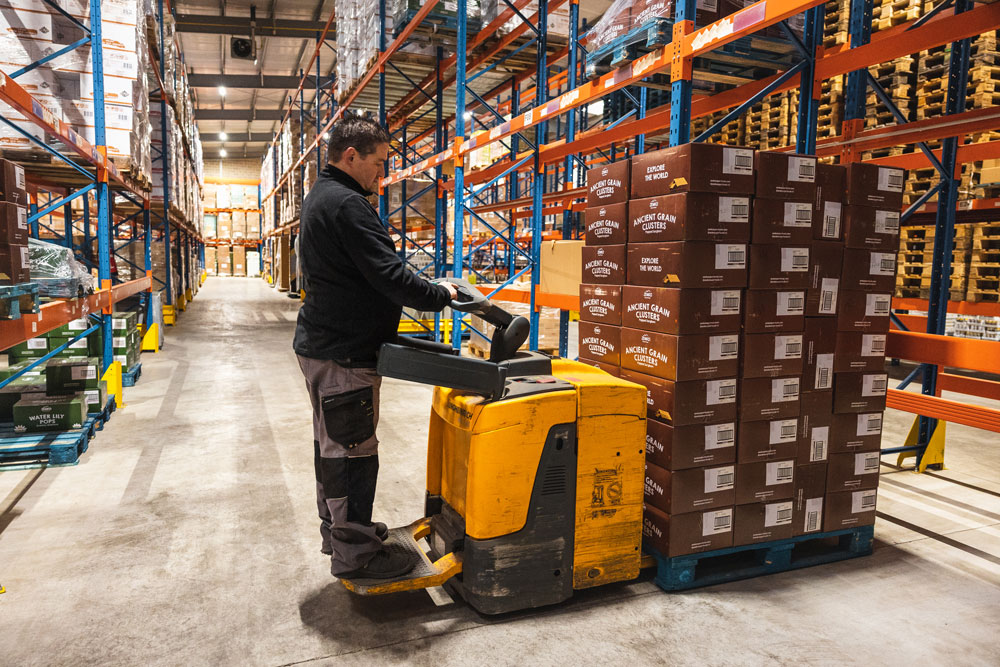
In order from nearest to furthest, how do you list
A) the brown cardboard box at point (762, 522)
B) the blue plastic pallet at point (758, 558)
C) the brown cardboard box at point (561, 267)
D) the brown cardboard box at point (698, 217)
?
the brown cardboard box at point (698, 217), the blue plastic pallet at point (758, 558), the brown cardboard box at point (762, 522), the brown cardboard box at point (561, 267)

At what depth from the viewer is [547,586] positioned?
268 cm

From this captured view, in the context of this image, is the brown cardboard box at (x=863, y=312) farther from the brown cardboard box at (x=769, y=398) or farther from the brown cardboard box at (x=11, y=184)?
the brown cardboard box at (x=11, y=184)

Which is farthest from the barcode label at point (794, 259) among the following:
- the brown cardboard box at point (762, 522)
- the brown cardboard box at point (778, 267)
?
the brown cardboard box at point (762, 522)

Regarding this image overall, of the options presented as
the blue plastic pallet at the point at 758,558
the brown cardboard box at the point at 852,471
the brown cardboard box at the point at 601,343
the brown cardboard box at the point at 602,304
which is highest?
the brown cardboard box at the point at 602,304

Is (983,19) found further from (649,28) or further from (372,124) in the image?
(372,124)

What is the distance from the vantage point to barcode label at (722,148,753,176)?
2826 mm

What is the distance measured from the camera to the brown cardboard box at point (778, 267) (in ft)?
9.62

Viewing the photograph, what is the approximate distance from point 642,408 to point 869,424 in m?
1.38

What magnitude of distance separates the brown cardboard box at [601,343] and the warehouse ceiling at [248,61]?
48.4 ft

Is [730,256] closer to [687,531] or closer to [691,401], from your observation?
[691,401]

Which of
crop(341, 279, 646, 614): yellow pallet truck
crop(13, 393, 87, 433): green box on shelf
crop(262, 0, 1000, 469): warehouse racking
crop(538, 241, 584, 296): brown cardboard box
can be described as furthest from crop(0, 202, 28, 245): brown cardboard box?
crop(538, 241, 584, 296): brown cardboard box

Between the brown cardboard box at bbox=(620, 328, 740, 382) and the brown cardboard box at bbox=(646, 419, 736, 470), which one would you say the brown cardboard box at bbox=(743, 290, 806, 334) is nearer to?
the brown cardboard box at bbox=(620, 328, 740, 382)

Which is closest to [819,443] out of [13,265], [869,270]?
[869,270]

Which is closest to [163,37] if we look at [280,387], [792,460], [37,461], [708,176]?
[280,387]
